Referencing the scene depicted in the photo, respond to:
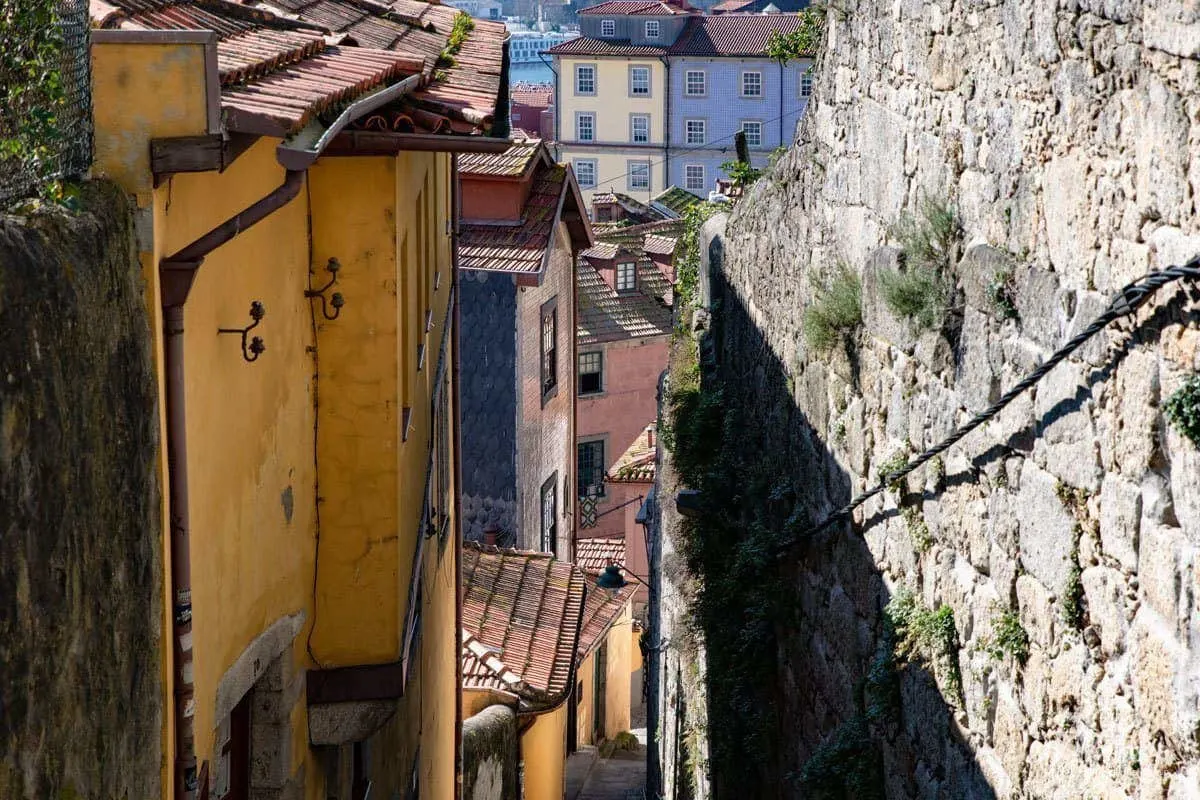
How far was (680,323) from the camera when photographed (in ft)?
45.0

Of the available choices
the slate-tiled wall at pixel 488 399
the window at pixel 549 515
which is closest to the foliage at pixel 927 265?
the slate-tiled wall at pixel 488 399

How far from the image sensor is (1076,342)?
398 centimetres

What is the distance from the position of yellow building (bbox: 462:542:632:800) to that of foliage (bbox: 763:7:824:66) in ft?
19.3

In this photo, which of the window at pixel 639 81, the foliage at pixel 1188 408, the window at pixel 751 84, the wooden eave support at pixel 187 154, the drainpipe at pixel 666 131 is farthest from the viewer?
the window at pixel 639 81

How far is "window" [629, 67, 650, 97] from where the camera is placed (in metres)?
55.3

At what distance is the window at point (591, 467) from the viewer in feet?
99.8

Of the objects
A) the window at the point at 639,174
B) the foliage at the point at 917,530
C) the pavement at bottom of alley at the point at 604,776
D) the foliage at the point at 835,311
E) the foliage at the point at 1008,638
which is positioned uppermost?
the foliage at the point at 835,311

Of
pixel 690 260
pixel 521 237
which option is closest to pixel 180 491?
pixel 690 260

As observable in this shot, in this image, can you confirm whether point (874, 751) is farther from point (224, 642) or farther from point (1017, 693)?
point (224, 642)

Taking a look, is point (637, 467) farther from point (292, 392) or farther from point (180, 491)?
point (180, 491)

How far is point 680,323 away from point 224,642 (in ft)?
30.1

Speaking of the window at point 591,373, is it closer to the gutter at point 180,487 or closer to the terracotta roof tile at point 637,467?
the terracotta roof tile at point 637,467

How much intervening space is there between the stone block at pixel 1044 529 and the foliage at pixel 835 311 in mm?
1994

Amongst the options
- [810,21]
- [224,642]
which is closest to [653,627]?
[810,21]
